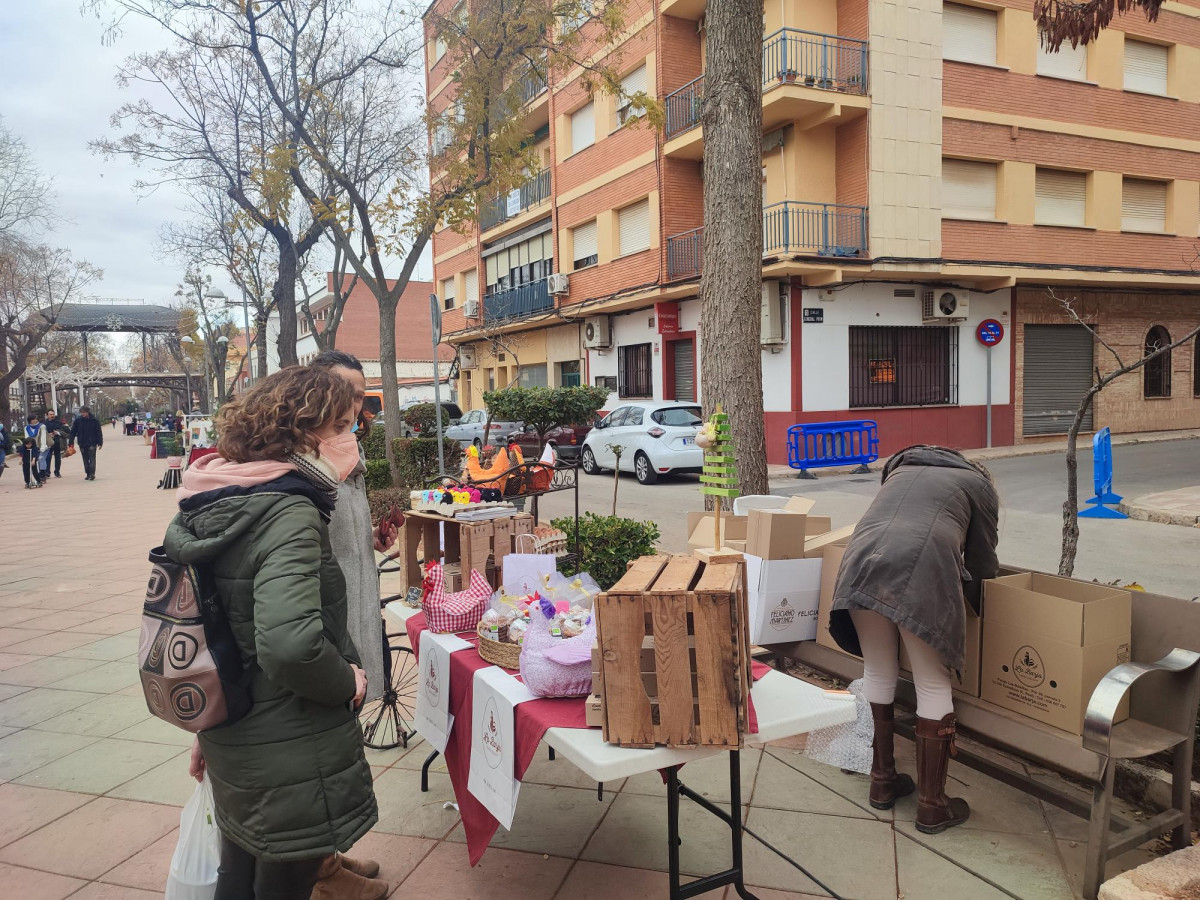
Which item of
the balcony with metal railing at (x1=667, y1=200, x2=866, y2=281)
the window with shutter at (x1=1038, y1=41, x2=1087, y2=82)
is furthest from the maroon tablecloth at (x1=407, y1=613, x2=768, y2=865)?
the window with shutter at (x1=1038, y1=41, x2=1087, y2=82)

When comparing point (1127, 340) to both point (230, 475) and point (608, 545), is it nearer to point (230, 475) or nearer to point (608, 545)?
point (608, 545)

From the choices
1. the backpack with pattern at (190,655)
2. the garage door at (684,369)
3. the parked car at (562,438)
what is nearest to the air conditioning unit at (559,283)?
the garage door at (684,369)

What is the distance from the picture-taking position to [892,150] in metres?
16.2

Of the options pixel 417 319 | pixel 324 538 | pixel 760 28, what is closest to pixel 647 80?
pixel 760 28

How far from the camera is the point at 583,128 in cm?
2242

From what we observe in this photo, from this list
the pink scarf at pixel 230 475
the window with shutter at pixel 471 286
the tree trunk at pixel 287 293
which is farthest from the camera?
the window with shutter at pixel 471 286

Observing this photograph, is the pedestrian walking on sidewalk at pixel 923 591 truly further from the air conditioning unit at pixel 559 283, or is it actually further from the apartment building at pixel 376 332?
the apartment building at pixel 376 332

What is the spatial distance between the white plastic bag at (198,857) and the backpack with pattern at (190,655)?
0.60 m

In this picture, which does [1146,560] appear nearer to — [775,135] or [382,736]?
[382,736]

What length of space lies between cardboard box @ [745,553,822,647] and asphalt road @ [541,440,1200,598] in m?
1.76

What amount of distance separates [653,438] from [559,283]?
9.45 metres

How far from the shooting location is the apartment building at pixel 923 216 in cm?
1623

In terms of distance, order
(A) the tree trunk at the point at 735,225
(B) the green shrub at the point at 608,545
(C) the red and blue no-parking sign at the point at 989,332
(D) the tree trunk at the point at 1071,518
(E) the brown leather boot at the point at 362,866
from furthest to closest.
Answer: (C) the red and blue no-parking sign at the point at 989,332
(B) the green shrub at the point at 608,545
(A) the tree trunk at the point at 735,225
(D) the tree trunk at the point at 1071,518
(E) the brown leather boot at the point at 362,866

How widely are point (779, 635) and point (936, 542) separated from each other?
1.31m
